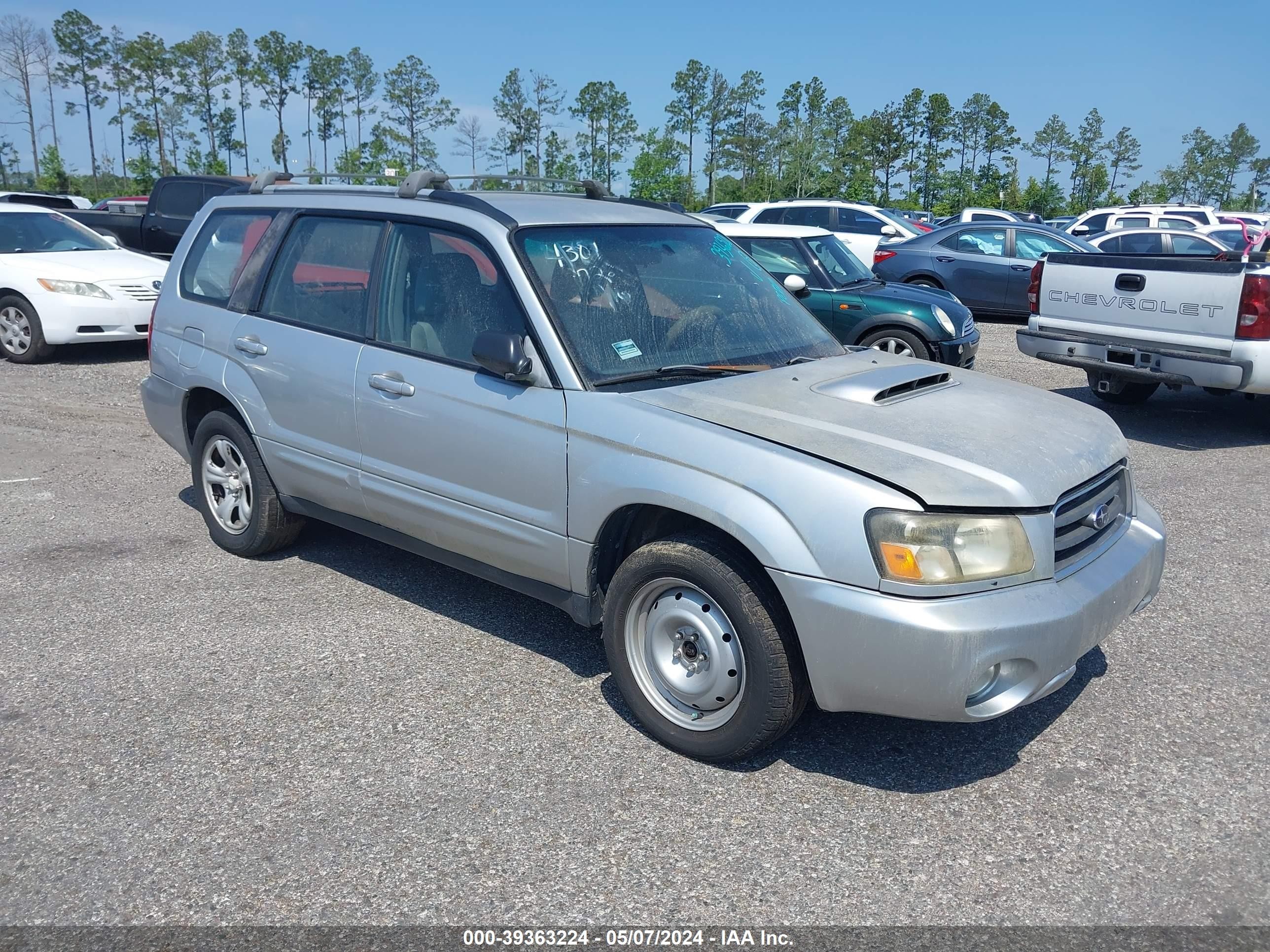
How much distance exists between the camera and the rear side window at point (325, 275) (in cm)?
458

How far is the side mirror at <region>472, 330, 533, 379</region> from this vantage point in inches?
147

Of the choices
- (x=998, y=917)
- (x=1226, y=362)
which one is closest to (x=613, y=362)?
(x=998, y=917)

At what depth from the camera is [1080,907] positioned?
283 cm

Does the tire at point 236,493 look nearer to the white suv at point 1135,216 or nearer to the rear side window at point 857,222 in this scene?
the rear side window at point 857,222

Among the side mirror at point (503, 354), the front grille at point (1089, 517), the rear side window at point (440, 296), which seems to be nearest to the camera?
the front grille at point (1089, 517)

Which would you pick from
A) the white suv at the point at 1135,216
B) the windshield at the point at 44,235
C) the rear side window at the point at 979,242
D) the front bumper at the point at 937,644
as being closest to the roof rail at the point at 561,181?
the front bumper at the point at 937,644

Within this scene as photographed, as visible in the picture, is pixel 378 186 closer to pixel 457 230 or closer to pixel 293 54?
pixel 457 230

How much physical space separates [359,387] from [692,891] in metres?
2.52

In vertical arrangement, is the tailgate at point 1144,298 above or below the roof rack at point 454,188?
below

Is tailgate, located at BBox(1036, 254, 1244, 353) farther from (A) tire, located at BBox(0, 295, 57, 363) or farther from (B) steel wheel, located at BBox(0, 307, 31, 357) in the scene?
(B) steel wheel, located at BBox(0, 307, 31, 357)

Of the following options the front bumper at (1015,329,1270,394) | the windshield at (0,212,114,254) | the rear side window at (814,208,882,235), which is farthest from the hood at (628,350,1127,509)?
the rear side window at (814,208,882,235)

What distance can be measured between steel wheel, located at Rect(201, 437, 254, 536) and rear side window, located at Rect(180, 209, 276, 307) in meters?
0.74

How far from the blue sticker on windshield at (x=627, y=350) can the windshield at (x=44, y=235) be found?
9899 mm

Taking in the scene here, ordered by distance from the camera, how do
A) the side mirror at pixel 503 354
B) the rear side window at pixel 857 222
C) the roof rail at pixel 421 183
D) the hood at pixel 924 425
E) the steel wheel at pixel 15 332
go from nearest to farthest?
1. the hood at pixel 924 425
2. the side mirror at pixel 503 354
3. the roof rail at pixel 421 183
4. the steel wheel at pixel 15 332
5. the rear side window at pixel 857 222
